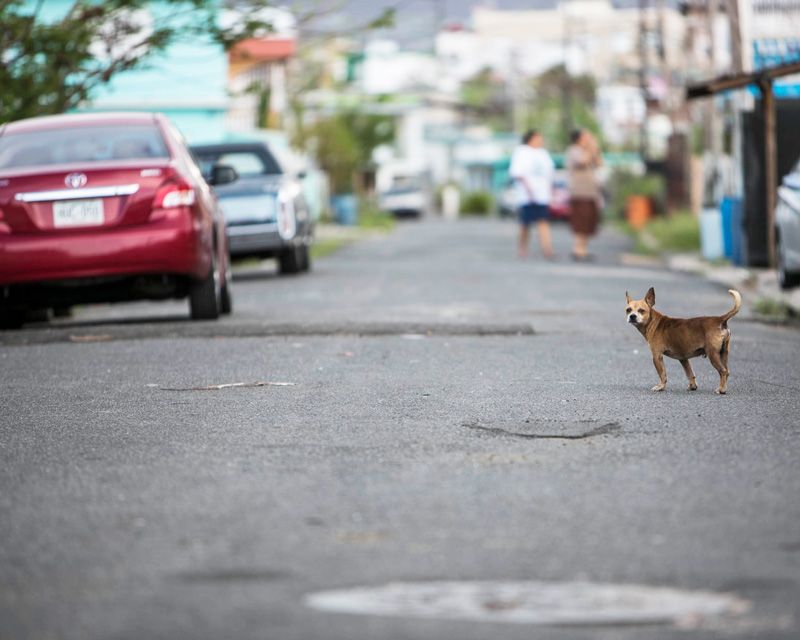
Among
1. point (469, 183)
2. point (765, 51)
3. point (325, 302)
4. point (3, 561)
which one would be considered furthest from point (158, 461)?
point (469, 183)

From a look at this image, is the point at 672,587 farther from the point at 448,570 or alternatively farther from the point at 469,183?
the point at 469,183

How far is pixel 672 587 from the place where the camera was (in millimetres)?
4793

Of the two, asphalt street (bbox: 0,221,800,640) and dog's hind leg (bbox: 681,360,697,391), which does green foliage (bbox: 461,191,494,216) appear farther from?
dog's hind leg (bbox: 681,360,697,391)

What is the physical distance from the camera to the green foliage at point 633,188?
174ft

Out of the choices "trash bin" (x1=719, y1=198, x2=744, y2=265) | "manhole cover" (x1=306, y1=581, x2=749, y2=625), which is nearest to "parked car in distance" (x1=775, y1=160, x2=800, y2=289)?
"trash bin" (x1=719, y1=198, x2=744, y2=265)

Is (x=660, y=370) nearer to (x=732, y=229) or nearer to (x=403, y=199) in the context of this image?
(x=732, y=229)

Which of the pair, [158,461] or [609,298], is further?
[609,298]

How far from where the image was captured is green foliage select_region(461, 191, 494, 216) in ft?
314

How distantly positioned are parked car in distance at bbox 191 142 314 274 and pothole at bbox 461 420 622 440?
14.4 m

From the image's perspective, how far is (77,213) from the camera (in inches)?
513

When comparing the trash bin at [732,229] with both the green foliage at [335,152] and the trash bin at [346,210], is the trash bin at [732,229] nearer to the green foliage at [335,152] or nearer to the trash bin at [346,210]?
the trash bin at [346,210]

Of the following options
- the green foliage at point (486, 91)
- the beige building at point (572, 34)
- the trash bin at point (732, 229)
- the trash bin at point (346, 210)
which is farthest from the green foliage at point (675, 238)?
the green foliage at point (486, 91)

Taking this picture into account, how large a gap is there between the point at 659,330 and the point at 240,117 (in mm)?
58083

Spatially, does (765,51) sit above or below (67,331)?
above
